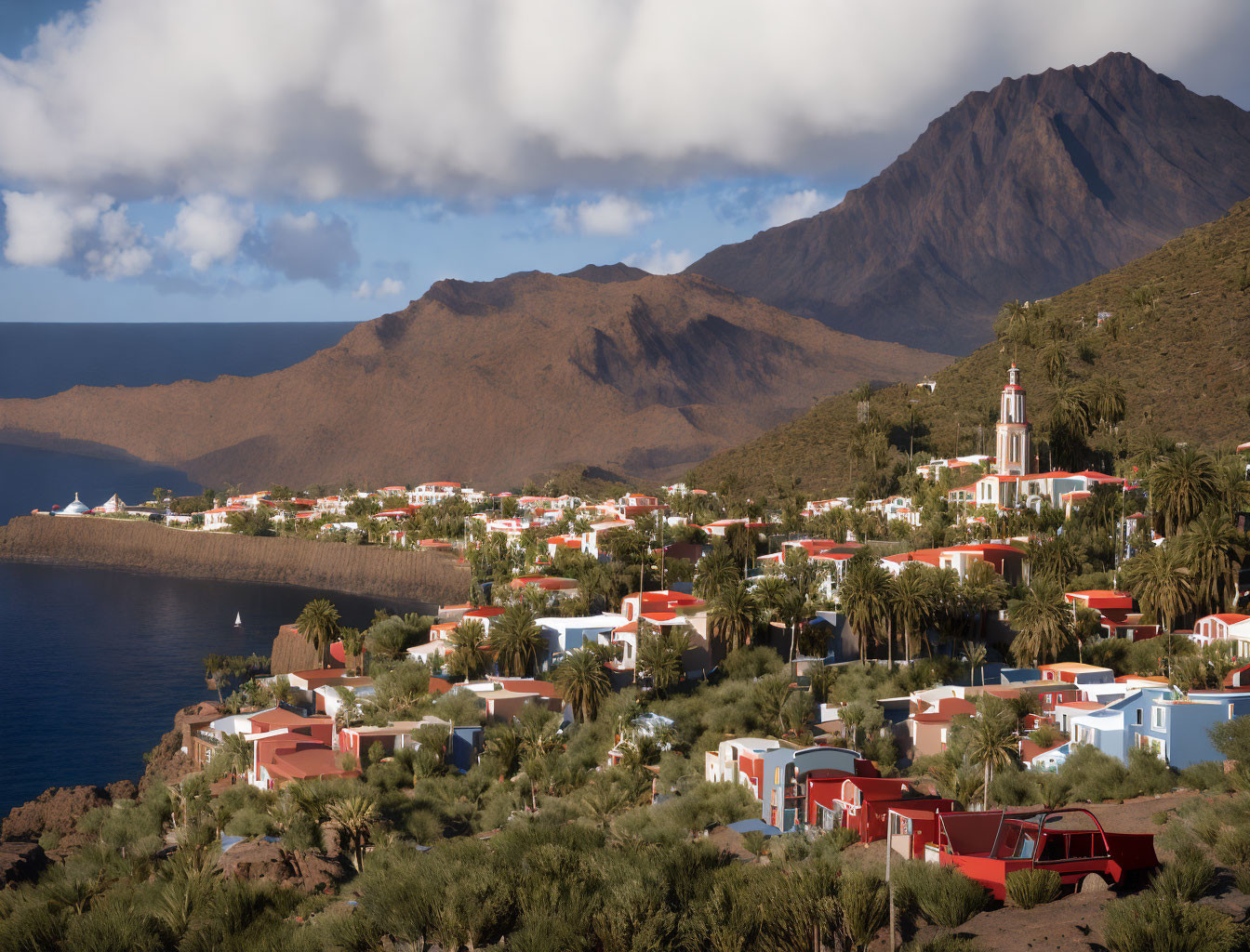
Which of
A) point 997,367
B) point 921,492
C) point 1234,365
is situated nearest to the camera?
point 921,492

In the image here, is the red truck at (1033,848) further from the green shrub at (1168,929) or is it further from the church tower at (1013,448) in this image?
the church tower at (1013,448)

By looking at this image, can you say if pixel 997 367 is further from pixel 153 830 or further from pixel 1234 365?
pixel 153 830

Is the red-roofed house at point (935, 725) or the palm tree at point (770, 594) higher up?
the palm tree at point (770, 594)

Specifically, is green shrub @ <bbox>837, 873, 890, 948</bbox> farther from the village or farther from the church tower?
the church tower

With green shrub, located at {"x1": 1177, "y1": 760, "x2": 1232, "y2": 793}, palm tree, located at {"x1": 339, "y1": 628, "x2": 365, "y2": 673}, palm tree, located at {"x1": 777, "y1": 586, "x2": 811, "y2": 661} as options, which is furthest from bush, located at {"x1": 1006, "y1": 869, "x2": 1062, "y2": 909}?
palm tree, located at {"x1": 339, "y1": 628, "x2": 365, "y2": 673}

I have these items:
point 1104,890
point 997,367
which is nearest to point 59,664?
point 1104,890

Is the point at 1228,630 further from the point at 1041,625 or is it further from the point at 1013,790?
the point at 1013,790

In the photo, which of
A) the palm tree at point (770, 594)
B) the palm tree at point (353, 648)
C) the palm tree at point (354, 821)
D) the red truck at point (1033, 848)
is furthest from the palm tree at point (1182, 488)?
the palm tree at point (354, 821)
